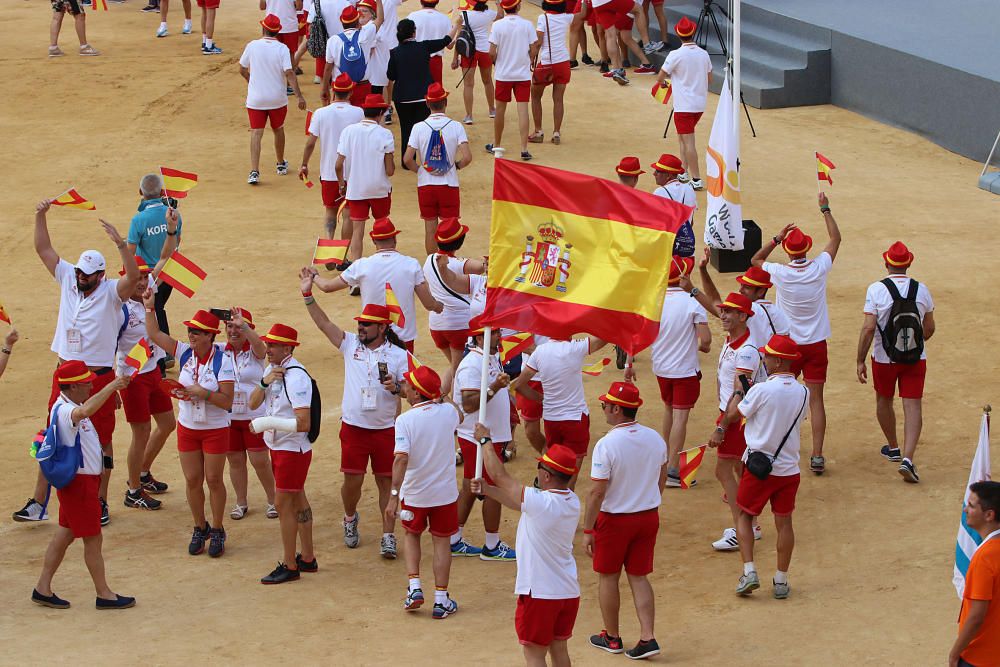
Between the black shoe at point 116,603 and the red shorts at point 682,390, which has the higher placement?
the red shorts at point 682,390

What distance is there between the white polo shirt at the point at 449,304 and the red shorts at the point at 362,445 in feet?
5.95

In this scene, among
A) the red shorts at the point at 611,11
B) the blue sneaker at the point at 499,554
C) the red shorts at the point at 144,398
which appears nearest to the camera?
the blue sneaker at the point at 499,554

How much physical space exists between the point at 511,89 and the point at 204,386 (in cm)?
955

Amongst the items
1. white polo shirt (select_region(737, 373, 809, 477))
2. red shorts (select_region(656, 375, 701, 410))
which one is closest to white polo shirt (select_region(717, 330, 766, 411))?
white polo shirt (select_region(737, 373, 809, 477))

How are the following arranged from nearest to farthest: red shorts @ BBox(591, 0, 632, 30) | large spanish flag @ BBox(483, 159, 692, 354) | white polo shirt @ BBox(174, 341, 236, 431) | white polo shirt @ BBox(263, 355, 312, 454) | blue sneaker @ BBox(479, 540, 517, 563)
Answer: large spanish flag @ BBox(483, 159, 692, 354)
white polo shirt @ BBox(263, 355, 312, 454)
white polo shirt @ BBox(174, 341, 236, 431)
blue sneaker @ BBox(479, 540, 517, 563)
red shorts @ BBox(591, 0, 632, 30)

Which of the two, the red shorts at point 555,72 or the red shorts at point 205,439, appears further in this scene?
the red shorts at point 555,72

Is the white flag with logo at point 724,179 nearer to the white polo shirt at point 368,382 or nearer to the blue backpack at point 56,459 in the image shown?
the white polo shirt at point 368,382

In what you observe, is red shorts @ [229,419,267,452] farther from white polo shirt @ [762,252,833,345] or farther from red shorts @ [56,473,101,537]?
white polo shirt @ [762,252,833,345]

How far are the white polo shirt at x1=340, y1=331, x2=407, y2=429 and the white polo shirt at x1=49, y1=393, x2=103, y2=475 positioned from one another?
1.81 m

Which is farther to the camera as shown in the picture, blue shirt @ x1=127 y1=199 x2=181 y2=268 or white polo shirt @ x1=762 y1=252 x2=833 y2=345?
blue shirt @ x1=127 y1=199 x2=181 y2=268

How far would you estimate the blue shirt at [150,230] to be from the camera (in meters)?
13.1

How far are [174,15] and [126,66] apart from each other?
4.15m

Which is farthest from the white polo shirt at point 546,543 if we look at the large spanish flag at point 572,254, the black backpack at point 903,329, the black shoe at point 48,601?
the black backpack at point 903,329

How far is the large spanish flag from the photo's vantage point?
880cm
